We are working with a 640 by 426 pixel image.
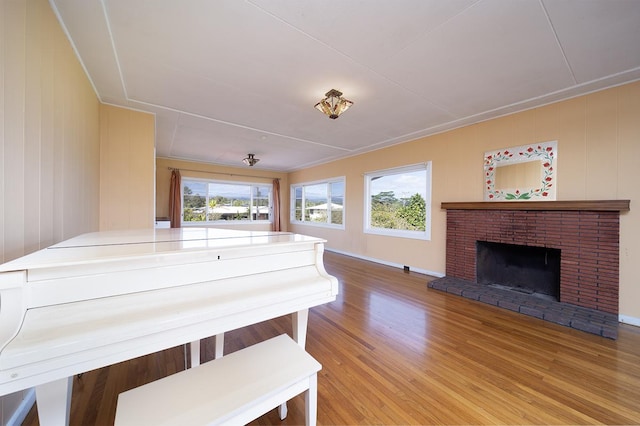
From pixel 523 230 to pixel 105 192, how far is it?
215 inches

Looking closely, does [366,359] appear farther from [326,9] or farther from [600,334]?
[326,9]

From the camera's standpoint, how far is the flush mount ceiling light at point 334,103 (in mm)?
2680

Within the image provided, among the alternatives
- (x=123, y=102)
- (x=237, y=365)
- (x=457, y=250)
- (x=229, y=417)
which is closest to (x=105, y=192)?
(x=123, y=102)

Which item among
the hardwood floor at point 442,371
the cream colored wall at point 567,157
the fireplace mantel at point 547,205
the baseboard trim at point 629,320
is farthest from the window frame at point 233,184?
the baseboard trim at point 629,320

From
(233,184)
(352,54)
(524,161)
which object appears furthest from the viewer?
(233,184)

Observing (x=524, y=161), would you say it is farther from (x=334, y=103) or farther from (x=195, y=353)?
(x=195, y=353)

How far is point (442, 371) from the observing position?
1.77 metres

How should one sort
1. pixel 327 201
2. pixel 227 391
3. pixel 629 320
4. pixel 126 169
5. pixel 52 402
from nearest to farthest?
1. pixel 52 402
2. pixel 227 391
3. pixel 629 320
4. pixel 126 169
5. pixel 327 201

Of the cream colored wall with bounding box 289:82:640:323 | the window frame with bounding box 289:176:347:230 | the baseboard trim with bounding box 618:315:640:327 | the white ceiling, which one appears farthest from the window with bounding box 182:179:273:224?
the baseboard trim with bounding box 618:315:640:327

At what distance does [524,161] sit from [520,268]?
152 cm

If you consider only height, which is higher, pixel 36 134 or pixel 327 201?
pixel 36 134

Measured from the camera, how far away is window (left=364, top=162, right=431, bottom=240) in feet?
14.5

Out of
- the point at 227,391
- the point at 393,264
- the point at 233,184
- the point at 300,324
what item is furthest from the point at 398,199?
the point at 233,184

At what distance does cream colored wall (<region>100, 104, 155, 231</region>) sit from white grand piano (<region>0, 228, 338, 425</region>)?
2.30m
